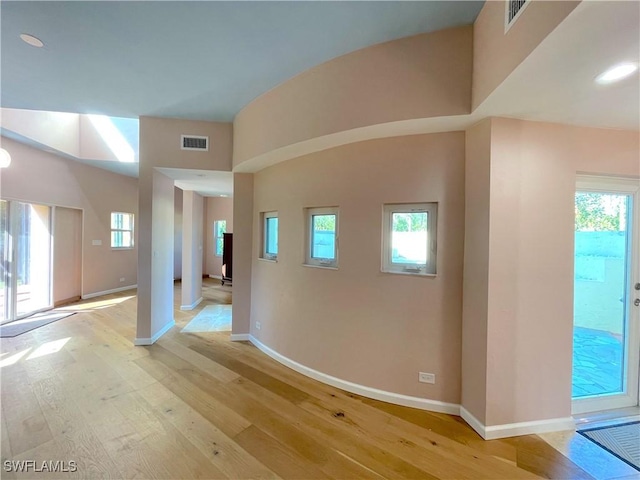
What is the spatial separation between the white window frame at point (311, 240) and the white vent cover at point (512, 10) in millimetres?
1797

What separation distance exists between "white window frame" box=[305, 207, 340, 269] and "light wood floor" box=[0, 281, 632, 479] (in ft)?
4.04

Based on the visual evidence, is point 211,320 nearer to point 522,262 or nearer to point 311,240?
point 311,240

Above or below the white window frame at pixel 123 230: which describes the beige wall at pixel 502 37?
above

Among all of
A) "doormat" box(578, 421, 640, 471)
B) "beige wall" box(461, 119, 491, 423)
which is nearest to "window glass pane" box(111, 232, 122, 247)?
→ "beige wall" box(461, 119, 491, 423)

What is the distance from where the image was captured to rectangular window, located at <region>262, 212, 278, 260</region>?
145 inches

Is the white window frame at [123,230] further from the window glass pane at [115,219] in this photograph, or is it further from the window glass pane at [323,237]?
the window glass pane at [323,237]

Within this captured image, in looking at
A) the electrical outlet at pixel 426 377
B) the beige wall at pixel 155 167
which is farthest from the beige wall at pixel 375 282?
the beige wall at pixel 155 167

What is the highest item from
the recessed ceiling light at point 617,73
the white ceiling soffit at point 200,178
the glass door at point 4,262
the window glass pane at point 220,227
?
the recessed ceiling light at point 617,73

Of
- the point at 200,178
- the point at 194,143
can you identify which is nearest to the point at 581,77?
the point at 194,143

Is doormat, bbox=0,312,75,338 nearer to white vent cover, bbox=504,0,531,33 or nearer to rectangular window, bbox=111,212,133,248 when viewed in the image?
rectangular window, bbox=111,212,133,248

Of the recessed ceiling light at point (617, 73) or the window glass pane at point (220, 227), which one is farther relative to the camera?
the window glass pane at point (220, 227)

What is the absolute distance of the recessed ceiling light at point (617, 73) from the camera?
141 centimetres

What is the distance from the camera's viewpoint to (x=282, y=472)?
167 centimetres

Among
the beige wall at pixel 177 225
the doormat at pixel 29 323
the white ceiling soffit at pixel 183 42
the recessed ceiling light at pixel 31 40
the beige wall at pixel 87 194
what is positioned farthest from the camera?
the beige wall at pixel 177 225
